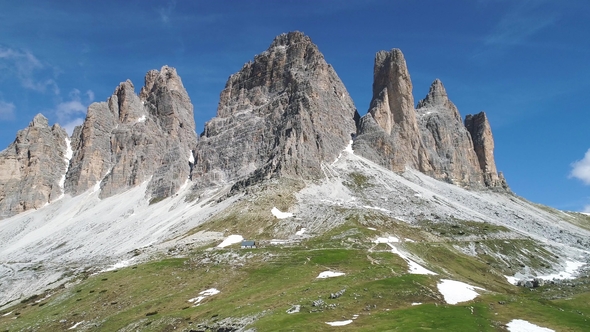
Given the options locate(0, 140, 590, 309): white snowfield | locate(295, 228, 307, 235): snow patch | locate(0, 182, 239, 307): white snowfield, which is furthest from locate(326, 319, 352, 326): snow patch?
locate(295, 228, 307, 235): snow patch

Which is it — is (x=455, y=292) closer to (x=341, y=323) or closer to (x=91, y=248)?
(x=341, y=323)

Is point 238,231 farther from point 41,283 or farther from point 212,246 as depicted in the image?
point 41,283

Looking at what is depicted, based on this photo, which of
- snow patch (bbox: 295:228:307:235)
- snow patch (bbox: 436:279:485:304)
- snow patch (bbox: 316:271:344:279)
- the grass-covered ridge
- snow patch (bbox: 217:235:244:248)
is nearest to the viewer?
the grass-covered ridge

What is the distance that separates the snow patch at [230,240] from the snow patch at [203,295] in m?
38.8

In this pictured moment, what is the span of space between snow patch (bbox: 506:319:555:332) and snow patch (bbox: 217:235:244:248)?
84568mm

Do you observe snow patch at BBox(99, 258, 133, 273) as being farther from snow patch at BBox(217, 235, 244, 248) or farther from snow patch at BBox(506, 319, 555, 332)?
snow patch at BBox(506, 319, 555, 332)

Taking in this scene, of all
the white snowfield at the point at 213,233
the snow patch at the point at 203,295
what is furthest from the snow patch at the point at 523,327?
the white snowfield at the point at 213,233

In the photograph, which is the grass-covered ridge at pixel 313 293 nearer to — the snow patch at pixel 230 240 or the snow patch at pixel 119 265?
the snow patch at pixel 230 240

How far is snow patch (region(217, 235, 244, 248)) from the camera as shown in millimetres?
123250

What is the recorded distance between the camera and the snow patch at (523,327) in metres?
45.6

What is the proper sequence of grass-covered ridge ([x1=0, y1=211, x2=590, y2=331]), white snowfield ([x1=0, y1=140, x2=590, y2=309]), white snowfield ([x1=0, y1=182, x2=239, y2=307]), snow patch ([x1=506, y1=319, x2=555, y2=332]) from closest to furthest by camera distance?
snow patch ([x1=506, y1=319, x2=555, y2=332])
grass-covered ridge ([x1=0, y1=211, x2=590, y2=331])
white snowfield ([x1=0, y1=182, x2=239, y2=307])
white snowfield ([x1=0, y1=140, x2=590, y2=309])

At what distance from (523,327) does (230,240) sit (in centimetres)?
9005

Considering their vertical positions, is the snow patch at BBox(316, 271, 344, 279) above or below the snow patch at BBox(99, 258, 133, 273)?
below


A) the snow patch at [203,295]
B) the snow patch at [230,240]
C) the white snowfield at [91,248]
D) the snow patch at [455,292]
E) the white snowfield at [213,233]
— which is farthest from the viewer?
the white snowfield at [213,233]
